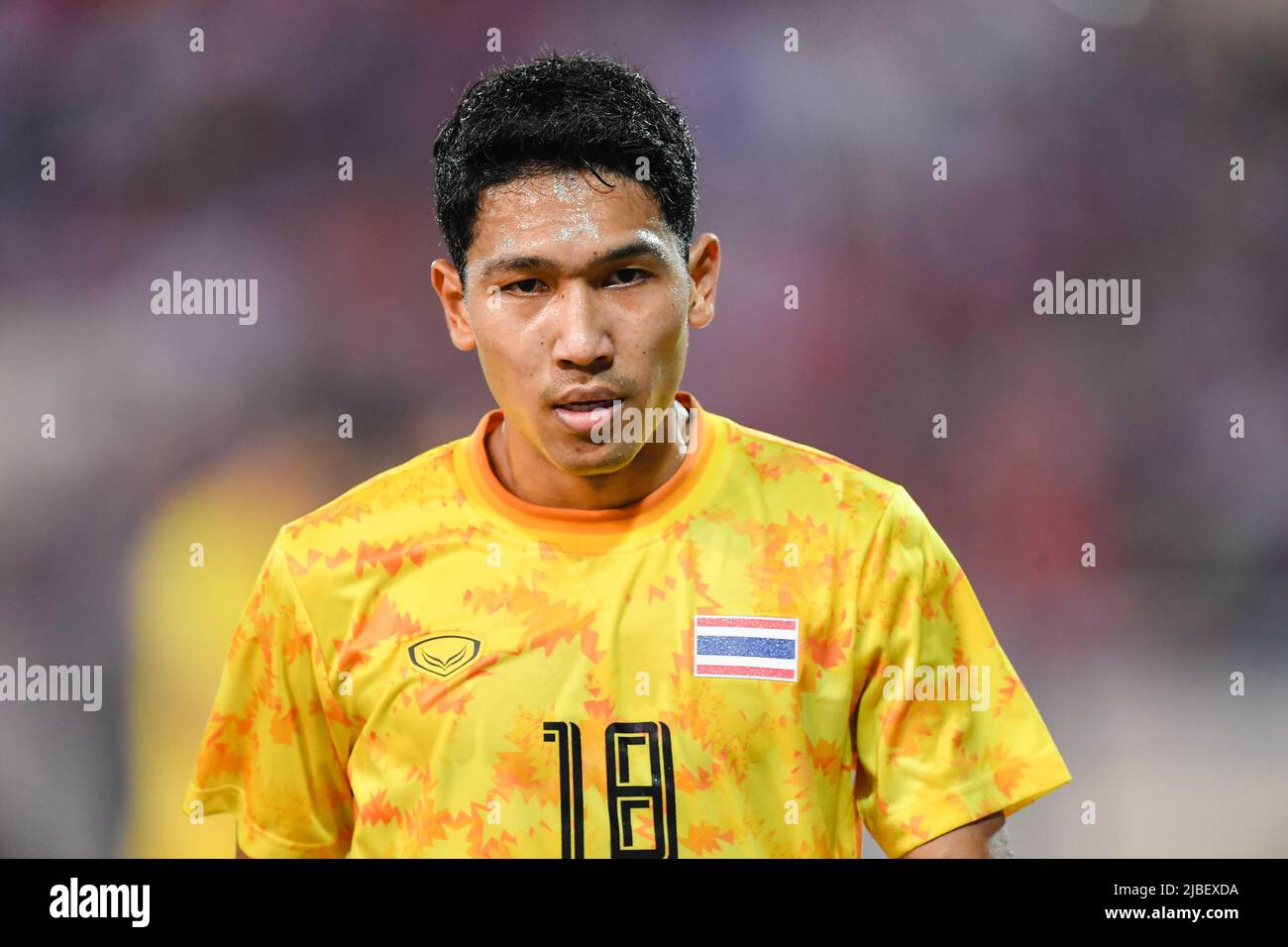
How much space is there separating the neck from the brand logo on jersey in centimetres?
31

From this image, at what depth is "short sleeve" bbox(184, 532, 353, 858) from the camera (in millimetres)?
2770

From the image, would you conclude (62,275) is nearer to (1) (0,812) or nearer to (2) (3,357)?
(2) (3,357)

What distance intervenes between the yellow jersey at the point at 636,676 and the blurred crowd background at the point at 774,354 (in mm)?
744

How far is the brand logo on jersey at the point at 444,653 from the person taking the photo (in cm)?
263

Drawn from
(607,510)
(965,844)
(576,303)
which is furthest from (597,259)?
(965,844)

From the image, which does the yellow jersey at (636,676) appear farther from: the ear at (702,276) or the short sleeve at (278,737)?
the ear at (702,276)

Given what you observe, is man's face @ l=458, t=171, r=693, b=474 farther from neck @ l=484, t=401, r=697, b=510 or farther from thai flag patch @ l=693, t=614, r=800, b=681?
thai flag patch @ l=693, t=614, r=800, b=681

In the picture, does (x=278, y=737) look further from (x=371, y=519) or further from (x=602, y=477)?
(x=602, y=477)

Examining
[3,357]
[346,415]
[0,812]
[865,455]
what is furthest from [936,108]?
[0,812]

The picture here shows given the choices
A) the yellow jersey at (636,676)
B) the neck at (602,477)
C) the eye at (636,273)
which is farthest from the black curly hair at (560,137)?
the yellow jersey at (636,676)

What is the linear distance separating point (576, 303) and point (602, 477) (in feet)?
1.20

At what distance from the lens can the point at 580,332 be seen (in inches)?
98.9

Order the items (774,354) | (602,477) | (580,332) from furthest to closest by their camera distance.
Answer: (774,354) < (602,477) < (580,332)
